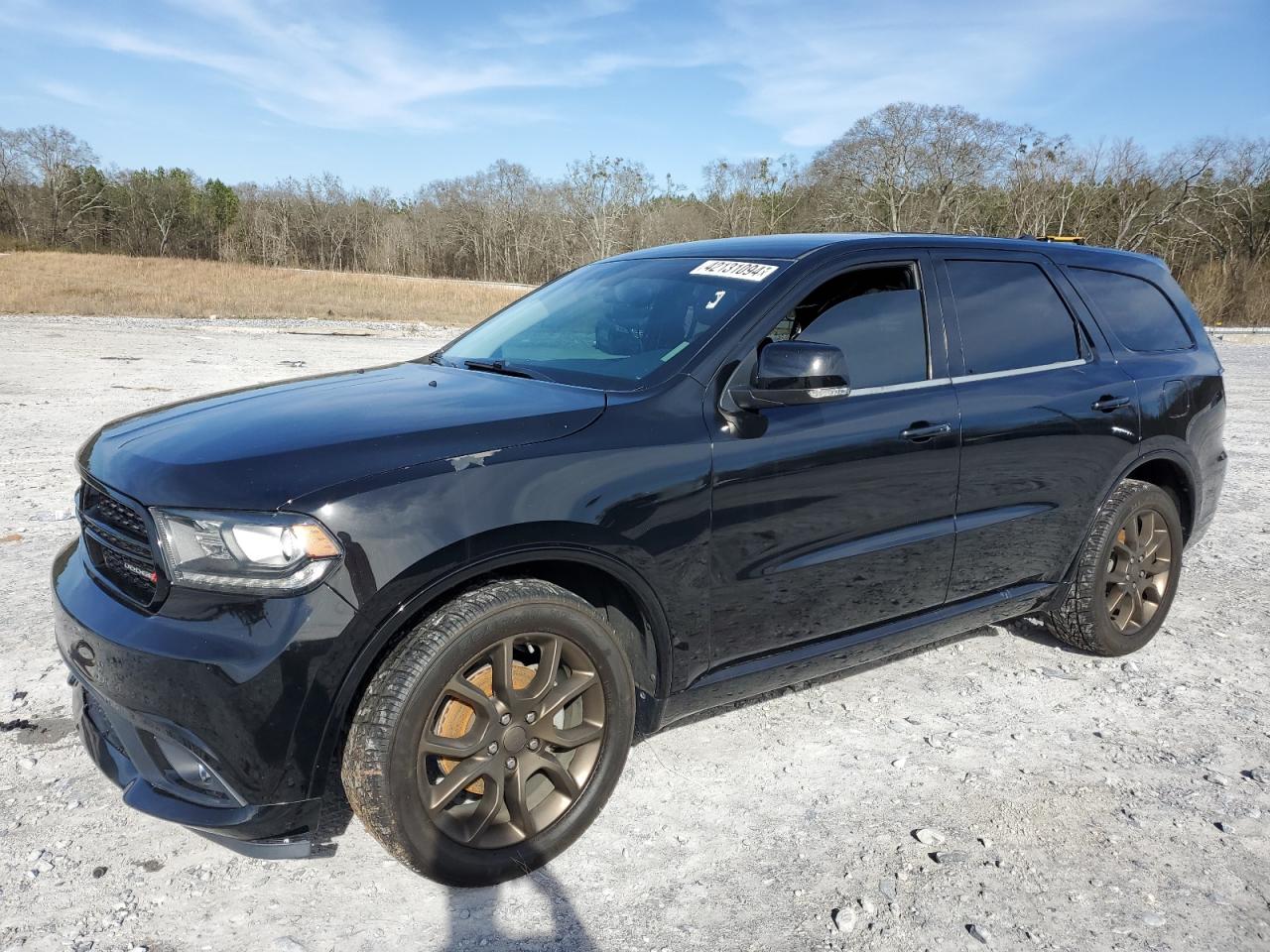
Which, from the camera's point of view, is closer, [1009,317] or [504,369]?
[504,369]

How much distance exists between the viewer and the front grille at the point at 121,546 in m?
2.33

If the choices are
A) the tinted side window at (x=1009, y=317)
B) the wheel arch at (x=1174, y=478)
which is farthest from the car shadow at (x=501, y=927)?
the wheel arch at (x=1174, y=478)

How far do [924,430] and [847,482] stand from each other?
1.40ft

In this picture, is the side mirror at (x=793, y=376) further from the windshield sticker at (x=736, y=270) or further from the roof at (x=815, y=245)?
the roof at (x=815, y=245)

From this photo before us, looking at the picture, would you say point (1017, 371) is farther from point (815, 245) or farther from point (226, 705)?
point (226, 705)

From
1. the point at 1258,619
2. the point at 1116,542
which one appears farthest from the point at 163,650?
the point at 1258,619

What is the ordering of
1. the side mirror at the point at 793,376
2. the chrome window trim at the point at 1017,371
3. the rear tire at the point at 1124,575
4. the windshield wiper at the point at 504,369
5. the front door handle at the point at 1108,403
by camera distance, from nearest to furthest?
the side mirror at the point at 793,376 < the windshield wiper at the point at 504,369 < the chrome window trim at the point at 1017,371 < the front door handle at the point at 1108,403 < the rear tire at the point at 1124,575

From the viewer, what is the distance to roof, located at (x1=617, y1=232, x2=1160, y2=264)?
3.40 metres

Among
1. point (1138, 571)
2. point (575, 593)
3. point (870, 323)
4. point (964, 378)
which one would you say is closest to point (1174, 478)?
point (1138, 571)

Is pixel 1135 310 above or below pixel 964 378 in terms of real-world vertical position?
above

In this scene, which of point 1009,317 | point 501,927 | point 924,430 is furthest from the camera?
point 1009,317

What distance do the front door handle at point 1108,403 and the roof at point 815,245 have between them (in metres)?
0.69

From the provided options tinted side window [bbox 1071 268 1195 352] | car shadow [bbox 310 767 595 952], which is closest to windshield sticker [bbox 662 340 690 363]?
car shadow [bbox 310 767 595 952]

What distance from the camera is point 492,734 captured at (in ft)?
8.22
